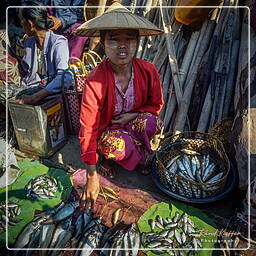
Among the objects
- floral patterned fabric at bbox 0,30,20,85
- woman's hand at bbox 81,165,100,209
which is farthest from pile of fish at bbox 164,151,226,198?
floral patterned fabric at bbox 0,30,20,85

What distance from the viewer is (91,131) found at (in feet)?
6.76

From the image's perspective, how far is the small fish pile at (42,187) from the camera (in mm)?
2219

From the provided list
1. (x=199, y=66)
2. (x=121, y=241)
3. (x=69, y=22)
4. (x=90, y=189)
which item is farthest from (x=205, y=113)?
(x=69, y=22)

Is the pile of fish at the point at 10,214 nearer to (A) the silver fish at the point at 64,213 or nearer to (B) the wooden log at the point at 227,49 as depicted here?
(A) the silver fish at the point at 64,213

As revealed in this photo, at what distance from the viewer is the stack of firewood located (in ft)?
9.70

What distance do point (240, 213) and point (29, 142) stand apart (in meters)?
2.30

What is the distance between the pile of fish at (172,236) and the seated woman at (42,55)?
181cm

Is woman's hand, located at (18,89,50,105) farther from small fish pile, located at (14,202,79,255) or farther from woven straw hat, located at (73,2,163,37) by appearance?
small fish pile, located at (14,202,79,255)

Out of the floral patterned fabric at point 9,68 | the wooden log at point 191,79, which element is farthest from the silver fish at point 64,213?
the floral patterned fabric at point 9,68

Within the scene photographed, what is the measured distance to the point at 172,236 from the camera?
1.83 meters

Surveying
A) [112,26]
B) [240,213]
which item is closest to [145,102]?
[112,26]

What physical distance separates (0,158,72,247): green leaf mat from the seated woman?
722 mm

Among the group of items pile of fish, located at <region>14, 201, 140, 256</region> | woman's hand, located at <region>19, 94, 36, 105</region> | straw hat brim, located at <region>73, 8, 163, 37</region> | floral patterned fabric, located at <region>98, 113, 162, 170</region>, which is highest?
straw hat brim, located at <region>73, 8, 163, 37</region>

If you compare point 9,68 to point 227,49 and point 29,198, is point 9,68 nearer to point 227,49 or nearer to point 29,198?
point 29,198
